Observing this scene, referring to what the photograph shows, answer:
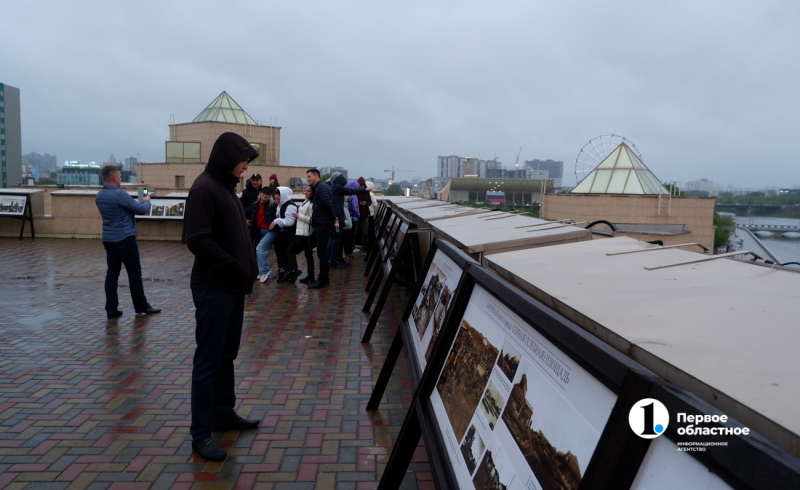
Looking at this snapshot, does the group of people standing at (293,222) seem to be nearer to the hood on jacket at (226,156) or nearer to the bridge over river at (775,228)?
the hood on jacket at (226,156)

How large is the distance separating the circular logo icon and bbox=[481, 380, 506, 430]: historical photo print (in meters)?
0.73

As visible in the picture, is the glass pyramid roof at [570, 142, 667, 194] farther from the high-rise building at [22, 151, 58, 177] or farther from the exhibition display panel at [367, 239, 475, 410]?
the high-rise building at [22, 151, 58, 177]

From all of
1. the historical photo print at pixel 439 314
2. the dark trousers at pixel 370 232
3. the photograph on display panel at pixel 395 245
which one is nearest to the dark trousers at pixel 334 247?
the dark trousers at pixel 370 232

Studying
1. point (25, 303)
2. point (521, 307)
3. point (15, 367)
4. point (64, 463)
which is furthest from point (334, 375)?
point (25, 303)

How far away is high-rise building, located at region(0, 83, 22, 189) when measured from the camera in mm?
100438

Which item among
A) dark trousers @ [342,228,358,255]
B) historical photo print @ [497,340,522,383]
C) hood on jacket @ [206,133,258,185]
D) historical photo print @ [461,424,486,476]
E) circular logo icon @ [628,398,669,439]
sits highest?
hood on jacket @ [206,133,258,185]

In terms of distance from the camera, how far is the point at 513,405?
75.2 inches

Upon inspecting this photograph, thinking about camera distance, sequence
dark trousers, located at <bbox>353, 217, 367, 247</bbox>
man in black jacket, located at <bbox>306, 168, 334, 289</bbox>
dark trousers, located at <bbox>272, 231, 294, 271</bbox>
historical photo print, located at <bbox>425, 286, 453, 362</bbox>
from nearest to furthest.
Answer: historical photo print, located at <bbox>425, 286, 453, 362</bbox> < man in black jacket, located at <bbox>306, 168, 334, 289</bbox> < dark trousers, located at <bbox>272, 231, 294, 271</bbox> < dark trousers, located at <bbox>353, 217, 367, 247</bbox>

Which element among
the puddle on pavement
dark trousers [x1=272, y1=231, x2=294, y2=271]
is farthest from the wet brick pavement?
dark trousers [x1=272, y1=231, x2=294, y2=271]

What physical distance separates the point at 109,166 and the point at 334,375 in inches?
148

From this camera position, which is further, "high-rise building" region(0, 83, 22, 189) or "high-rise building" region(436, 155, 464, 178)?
"high-rise building" region(436, 155, 464, 178)

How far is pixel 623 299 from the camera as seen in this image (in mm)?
2193

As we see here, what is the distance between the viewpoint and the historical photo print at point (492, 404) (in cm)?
202

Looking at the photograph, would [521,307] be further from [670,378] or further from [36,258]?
[36,258]
